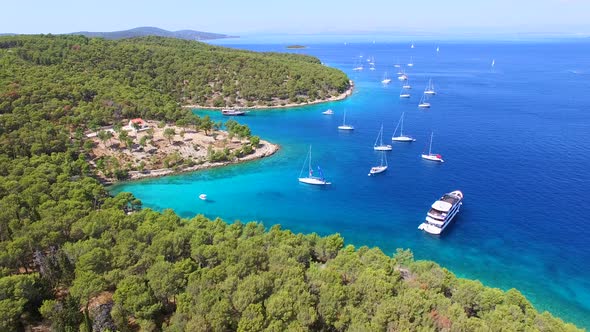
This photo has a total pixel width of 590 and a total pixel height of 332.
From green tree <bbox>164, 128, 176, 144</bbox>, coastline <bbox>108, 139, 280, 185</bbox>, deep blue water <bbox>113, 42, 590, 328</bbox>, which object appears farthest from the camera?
green tree <bbox>164, 128, 176, 144</bbox>

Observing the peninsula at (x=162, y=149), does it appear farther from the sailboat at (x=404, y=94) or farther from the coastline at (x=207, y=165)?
the sailboat at (x=404, y=94)

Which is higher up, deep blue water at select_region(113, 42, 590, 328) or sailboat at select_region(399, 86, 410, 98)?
sailboat at select_region(399, 86, 410, 98)

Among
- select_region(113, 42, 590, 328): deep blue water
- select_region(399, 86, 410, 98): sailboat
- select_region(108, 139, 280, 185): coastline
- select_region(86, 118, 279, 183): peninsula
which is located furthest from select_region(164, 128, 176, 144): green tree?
select_region(399, 86, 410, 98): sailboat

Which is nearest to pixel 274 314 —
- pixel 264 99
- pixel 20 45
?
pixel 264 99

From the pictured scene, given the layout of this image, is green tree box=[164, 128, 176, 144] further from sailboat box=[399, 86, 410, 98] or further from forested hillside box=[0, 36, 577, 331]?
sailboat box=[399, 86, 410, 98]

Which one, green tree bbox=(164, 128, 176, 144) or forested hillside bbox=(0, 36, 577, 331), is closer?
forested hillside bbox=(0, 36, 577, 331)

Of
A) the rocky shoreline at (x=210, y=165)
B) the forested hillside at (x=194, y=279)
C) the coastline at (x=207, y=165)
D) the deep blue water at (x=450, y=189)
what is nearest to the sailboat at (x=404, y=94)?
the deep blue water at (x=450, y=189)
